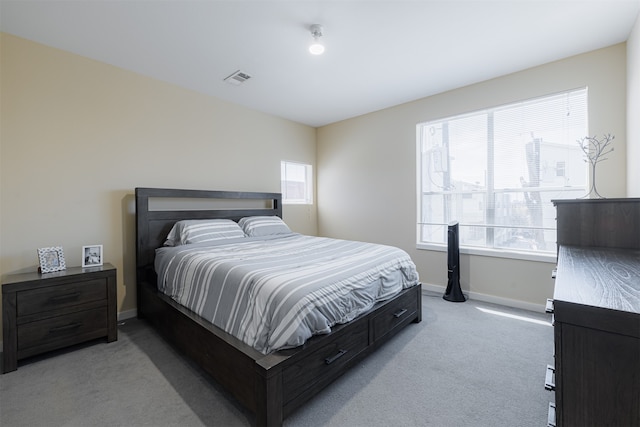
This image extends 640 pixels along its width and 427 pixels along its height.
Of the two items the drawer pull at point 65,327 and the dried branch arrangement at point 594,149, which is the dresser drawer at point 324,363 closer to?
the drawer pull at point 65,327

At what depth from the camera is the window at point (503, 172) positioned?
9.54ft

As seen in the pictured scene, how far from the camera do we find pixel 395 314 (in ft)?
7.65

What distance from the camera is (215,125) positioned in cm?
367

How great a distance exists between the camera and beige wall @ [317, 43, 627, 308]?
263 centimetres

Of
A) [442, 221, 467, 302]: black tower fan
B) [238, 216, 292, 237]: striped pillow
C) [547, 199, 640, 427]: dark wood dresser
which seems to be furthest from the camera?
[238, 216, 292, 237]: striped pillow

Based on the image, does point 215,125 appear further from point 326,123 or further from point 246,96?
point 326,123

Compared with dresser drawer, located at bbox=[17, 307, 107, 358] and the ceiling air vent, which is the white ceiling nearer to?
the ceiling air vent

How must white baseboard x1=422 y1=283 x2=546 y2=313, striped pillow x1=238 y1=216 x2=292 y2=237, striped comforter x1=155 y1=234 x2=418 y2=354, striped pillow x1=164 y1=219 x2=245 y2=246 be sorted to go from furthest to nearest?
striped pillow x1=238 y1=216 x2=292 y2=237, white baseboard x1=422 y1=283 x2=546 y2=313, striped pillow x1=164 y1=219 x2=245 y2=246, striped comforter x1=155 y1=234 x2=418 y2=354

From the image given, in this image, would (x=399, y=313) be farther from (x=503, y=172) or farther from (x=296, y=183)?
(x=296, y=183)

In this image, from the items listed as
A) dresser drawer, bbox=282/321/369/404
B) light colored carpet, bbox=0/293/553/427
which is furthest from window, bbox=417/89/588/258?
dresser drawer, bbox=282/321/369/404

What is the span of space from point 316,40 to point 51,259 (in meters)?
2.93

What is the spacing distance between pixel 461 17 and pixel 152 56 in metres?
2.78

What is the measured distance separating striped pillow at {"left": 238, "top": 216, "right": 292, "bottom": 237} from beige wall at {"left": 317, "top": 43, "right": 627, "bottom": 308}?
1.41 meters

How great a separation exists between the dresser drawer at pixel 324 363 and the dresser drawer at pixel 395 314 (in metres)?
0.15
